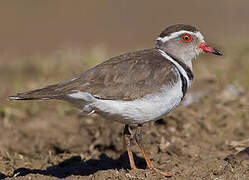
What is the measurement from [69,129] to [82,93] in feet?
7.70

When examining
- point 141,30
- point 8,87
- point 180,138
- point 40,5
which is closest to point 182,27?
point 180,138

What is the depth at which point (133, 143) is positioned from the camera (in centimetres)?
646

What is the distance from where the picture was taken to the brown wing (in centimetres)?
489

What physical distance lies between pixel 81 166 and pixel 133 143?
96 cm

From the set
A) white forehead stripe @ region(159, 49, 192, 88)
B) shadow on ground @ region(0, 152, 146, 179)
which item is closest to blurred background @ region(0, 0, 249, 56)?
shadow on ground @ region(0, 152, 146, 179)

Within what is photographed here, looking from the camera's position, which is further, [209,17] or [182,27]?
[209,17]

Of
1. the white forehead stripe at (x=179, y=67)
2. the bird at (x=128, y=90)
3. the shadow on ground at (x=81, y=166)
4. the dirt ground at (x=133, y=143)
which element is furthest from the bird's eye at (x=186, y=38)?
the shadow on ground at (x=81, y=166)

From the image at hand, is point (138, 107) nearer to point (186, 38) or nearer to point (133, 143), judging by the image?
point (186, 38)

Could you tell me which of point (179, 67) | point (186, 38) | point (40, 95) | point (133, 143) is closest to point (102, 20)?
point (133, 143)

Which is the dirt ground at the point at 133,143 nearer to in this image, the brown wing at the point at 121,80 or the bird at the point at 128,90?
the bird at the point at 128,90

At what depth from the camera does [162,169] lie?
5383mm

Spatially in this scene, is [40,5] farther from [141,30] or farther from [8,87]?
[8,87]

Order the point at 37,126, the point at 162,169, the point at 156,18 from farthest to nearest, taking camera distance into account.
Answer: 1. the point at 156,18
2. the point at 37,126
3. the point at 162,169

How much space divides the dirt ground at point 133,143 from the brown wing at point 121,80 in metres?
0.91
